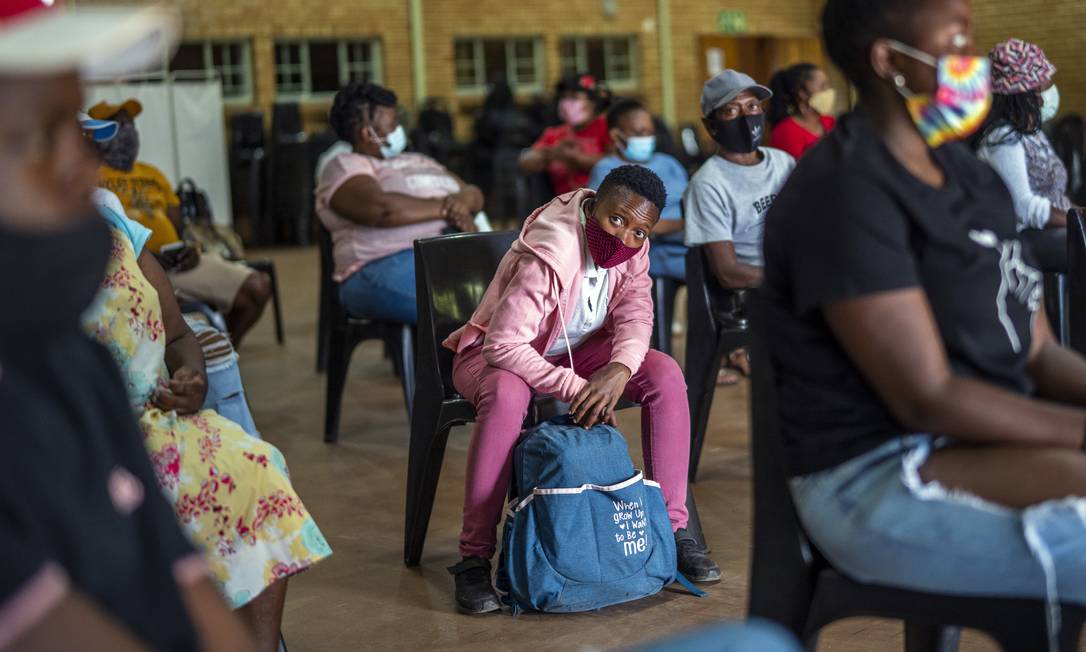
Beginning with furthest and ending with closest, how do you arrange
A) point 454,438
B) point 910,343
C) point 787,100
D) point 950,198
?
point 787,100 < point 454,438 < point 950,198 < point 910,343

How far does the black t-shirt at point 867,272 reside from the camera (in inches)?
59.8

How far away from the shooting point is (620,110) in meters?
5.39

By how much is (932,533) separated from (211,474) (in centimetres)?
116

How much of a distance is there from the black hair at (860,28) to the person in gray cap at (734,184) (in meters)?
1.98

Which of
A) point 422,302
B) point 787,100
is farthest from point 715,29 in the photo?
point 422,302

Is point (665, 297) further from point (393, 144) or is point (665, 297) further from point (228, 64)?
point (228, 64)

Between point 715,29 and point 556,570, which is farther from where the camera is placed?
point 715,29

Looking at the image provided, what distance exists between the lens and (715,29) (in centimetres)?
1568

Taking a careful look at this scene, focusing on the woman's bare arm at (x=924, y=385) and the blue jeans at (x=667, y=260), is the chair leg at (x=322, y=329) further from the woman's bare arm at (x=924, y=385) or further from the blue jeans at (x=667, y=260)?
the woman's bare arm at (x=924, y=385)

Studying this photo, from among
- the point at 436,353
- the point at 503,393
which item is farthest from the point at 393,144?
the point at 503,393

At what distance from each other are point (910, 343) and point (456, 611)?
1629mm

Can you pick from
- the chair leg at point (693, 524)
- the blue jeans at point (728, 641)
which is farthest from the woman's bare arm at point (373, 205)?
the blue jeans at point (728, 641)

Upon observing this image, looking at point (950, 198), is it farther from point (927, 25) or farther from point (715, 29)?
point (715, 29)

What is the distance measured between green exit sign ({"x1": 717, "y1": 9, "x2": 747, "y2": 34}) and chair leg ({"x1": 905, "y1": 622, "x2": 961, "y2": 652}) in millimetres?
14459
